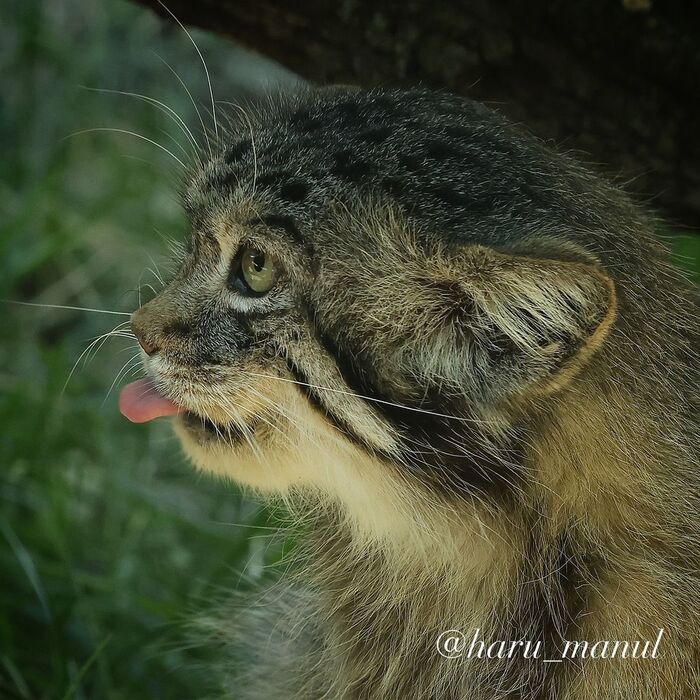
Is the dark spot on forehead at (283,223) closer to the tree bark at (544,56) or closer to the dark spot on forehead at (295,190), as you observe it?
the dark spot on forehead at (295,190)

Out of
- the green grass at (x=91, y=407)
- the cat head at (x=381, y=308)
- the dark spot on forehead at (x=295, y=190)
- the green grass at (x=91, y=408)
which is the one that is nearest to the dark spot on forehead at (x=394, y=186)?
the cat head at (x=381, y=308)

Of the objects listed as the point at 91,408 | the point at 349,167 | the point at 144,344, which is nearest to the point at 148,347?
the point at 144,344

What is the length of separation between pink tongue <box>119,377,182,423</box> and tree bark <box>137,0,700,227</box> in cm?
101

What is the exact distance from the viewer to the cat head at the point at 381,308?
1.48m

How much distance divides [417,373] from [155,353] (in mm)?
494

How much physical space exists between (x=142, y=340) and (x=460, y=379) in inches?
23.6

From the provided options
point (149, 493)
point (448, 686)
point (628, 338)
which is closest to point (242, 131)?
point (628, 338)

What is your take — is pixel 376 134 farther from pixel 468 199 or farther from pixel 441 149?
pixel 468 199

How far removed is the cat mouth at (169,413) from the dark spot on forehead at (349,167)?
48cm

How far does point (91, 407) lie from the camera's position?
3.50 metres

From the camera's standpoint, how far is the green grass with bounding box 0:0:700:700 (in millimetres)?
2707

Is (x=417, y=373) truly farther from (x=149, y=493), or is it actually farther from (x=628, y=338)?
(x=149, y=493)

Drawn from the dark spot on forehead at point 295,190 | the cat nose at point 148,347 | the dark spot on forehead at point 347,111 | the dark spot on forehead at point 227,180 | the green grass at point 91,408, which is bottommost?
the green grass at point 91,408

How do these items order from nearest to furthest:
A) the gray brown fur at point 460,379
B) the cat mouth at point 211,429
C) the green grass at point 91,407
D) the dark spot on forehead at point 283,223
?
the gray brown fur at point 460,379 < the dark spot on forehead at point 283,223 < the cat mouth at point 211,429 < the green grass at point 91,407
